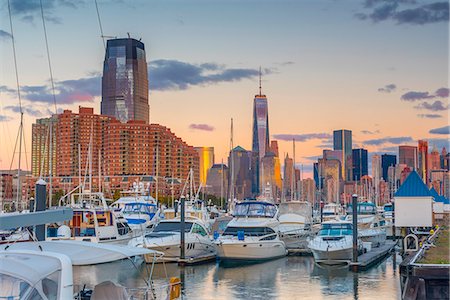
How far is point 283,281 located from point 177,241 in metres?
7.14

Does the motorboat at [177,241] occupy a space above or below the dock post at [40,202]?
below

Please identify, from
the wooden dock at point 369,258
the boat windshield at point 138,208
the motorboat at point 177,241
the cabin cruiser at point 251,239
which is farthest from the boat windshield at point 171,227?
the boat windshield at point 138,208

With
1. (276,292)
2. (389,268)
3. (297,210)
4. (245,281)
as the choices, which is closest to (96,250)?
(276,292)

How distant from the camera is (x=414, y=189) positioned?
33500mm

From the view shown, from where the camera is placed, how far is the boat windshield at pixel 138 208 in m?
51.2

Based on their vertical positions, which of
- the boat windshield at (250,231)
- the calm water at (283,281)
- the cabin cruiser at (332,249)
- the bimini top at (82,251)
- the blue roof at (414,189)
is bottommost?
the calm water at (283,281)

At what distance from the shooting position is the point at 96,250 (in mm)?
13906

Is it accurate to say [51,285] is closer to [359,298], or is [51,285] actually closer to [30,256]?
[30,256]

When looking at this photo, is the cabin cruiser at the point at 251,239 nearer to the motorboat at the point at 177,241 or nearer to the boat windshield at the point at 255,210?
the boat windshield at the point at 255,210

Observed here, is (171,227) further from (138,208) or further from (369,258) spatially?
(138,208)

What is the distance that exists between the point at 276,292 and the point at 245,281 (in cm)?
305

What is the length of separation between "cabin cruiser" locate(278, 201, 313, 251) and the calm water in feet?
18.1

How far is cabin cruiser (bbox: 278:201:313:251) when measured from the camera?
4150cm

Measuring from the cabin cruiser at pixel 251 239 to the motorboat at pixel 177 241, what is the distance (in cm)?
87
